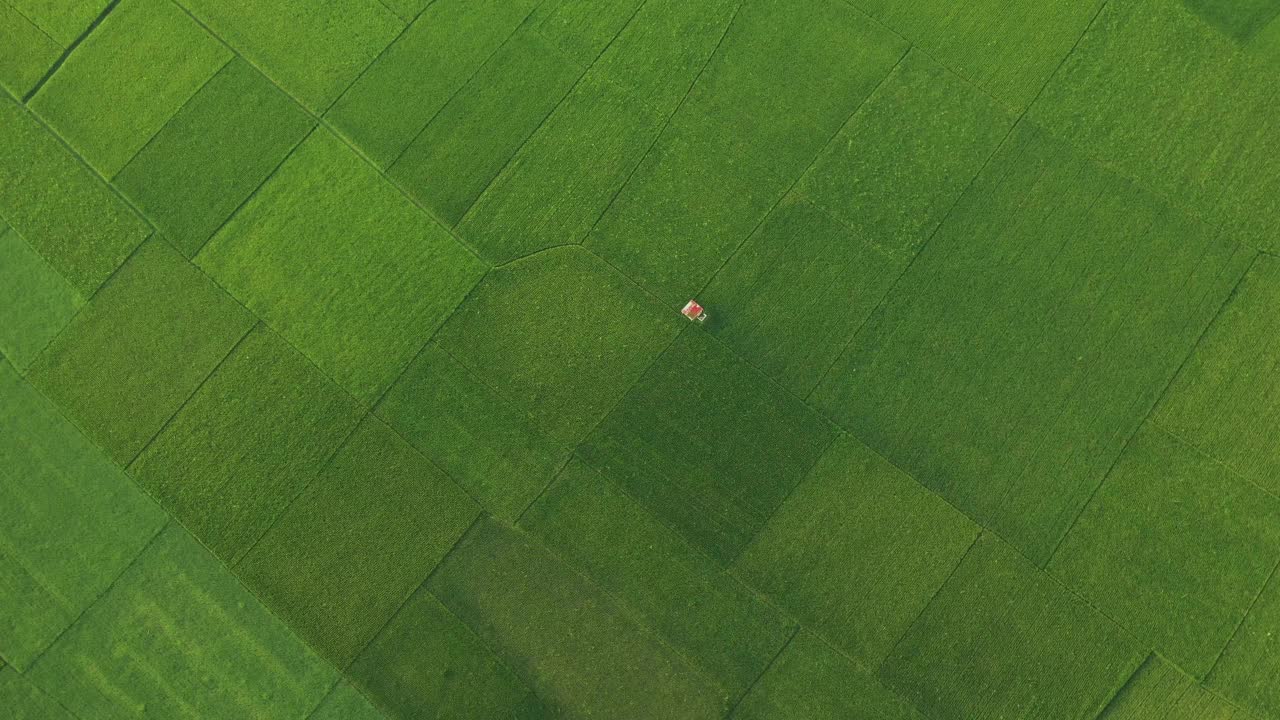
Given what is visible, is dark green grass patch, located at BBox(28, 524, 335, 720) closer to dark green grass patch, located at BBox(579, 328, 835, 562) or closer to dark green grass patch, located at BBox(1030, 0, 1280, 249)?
dark green grass patch, located at BBox(579, 328, 835, 562)

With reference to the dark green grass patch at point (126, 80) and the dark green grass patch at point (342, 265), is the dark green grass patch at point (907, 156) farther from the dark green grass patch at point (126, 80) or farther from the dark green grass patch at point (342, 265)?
the dark green grass patch at point (126, 80)

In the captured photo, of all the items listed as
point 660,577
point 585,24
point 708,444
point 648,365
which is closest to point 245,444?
point 648,365

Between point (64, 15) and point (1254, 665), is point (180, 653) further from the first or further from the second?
point (1254, 665)

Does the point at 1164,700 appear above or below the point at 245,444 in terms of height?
above

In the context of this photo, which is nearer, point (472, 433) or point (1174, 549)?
point (1174, 549)

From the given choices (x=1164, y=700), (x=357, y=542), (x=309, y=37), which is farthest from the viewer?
(x=309, y=37)

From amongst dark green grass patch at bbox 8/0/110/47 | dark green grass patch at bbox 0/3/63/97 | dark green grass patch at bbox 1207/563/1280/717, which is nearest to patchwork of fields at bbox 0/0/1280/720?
dark green grass patch at bbox 1207/563/1280/717

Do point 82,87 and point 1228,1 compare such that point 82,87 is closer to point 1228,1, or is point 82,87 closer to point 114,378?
point 114,378

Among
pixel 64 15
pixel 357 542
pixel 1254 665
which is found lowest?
pixel 357 542

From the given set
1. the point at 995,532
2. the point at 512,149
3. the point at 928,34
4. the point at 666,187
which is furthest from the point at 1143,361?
the point at 512,149
